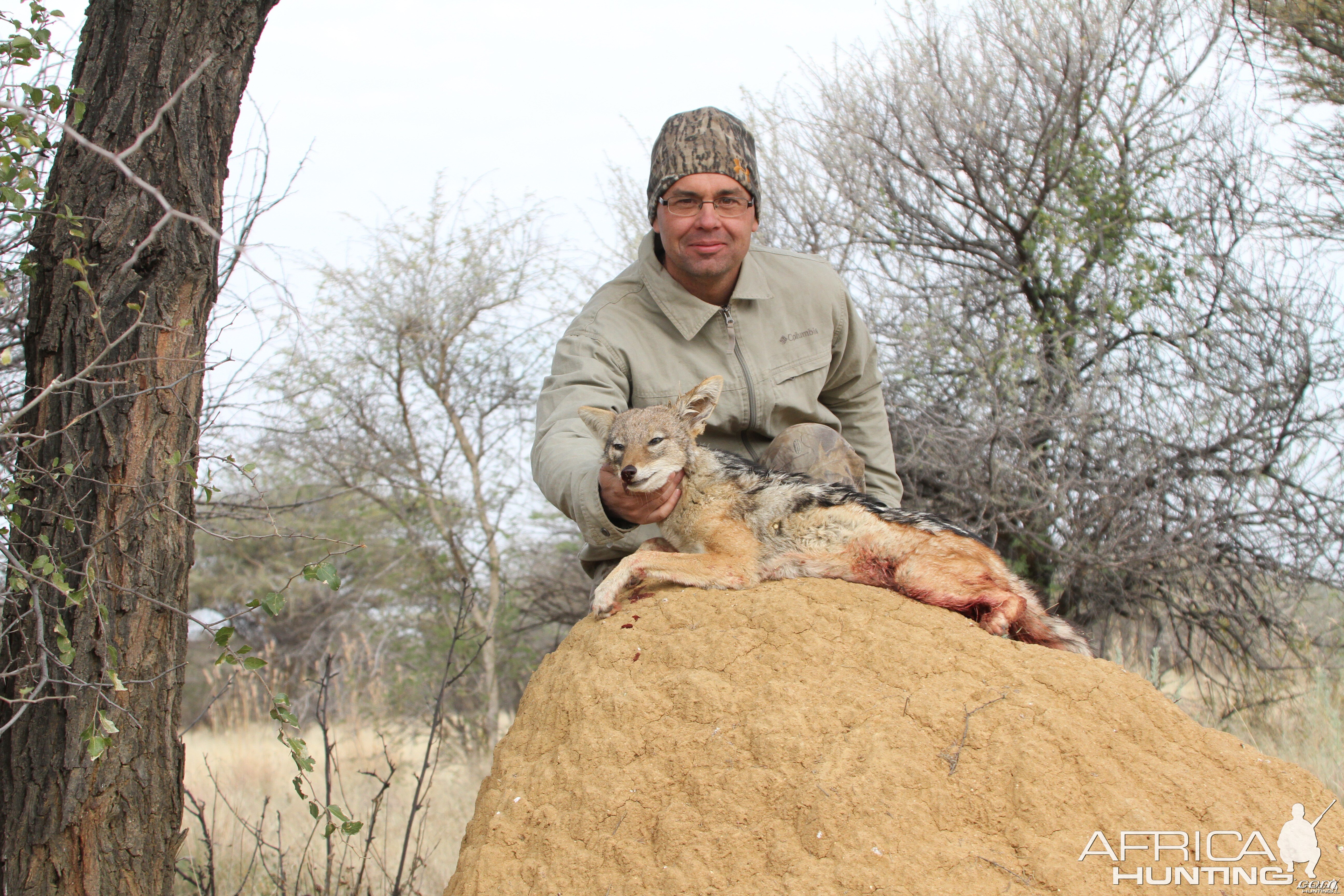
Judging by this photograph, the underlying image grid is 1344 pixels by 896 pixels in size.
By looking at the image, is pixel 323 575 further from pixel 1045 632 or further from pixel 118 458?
pixel 1045 632

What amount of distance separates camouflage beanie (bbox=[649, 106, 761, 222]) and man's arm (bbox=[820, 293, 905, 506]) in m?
0.99

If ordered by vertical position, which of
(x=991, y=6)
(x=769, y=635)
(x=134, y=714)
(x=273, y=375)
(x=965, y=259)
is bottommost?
(x=134, y=714)

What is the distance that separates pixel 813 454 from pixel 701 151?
63.2 inches

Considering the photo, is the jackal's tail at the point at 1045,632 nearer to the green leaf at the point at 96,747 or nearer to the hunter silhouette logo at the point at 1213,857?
the hunter silhouette logo at the point at 1213,857

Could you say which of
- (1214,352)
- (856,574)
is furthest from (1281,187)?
(856,574)

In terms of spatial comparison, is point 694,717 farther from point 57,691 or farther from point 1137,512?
point 1137,512

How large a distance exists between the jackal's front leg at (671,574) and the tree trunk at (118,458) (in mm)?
1593

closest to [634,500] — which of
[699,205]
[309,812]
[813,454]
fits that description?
[813,454]

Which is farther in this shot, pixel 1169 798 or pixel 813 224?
pixel 813 224

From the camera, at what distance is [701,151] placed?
489 centimetres

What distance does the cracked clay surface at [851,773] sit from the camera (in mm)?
2797

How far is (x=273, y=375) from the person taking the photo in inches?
316

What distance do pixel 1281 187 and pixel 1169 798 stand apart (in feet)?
27.7

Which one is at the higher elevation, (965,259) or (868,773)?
(965,259)
